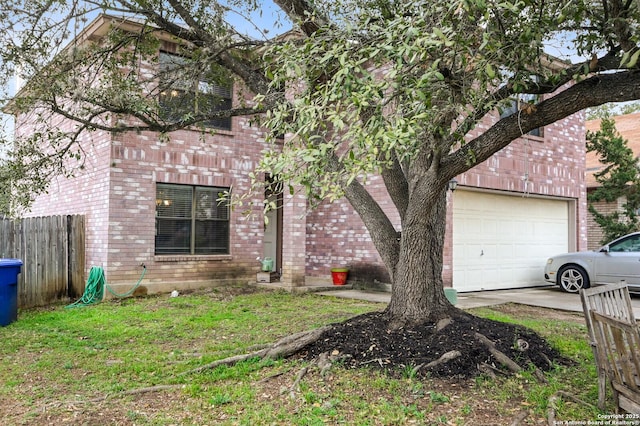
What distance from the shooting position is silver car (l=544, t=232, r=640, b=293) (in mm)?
10461

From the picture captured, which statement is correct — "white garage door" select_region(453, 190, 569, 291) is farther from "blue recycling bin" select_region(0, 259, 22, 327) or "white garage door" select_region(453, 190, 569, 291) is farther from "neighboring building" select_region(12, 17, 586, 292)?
"blue recycling bin" select_region(0, 259, 22, 327)

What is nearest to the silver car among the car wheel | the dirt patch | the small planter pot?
the car wheel

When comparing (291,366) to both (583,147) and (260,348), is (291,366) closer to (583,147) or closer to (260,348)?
(260,348)

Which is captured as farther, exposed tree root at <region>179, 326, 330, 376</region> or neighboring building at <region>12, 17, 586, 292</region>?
neighboring building at <region>12, 17, 586, 292</region>

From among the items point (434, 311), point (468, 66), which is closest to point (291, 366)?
point (434, 311)

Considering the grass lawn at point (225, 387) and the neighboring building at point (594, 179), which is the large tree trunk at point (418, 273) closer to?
the grass lawn at point (225, 387)

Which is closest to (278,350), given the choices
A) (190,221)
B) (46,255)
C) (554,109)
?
(554,109)

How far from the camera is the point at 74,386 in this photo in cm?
466

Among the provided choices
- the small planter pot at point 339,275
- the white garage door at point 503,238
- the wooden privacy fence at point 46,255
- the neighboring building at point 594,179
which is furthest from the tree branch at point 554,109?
the neighboring building at point 594,179

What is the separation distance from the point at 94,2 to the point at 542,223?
11.4 m

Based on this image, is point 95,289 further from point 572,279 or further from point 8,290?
point 572,279

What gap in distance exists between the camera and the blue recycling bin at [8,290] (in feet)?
24.8

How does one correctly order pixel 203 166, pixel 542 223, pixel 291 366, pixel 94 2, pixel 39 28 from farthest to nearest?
pixel 542 223
pixel 203 166
pixel 39 28
pixel 94 2
pixel 291 366

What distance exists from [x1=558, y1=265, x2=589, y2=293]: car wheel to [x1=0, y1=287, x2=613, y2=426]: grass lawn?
4.68 meters
